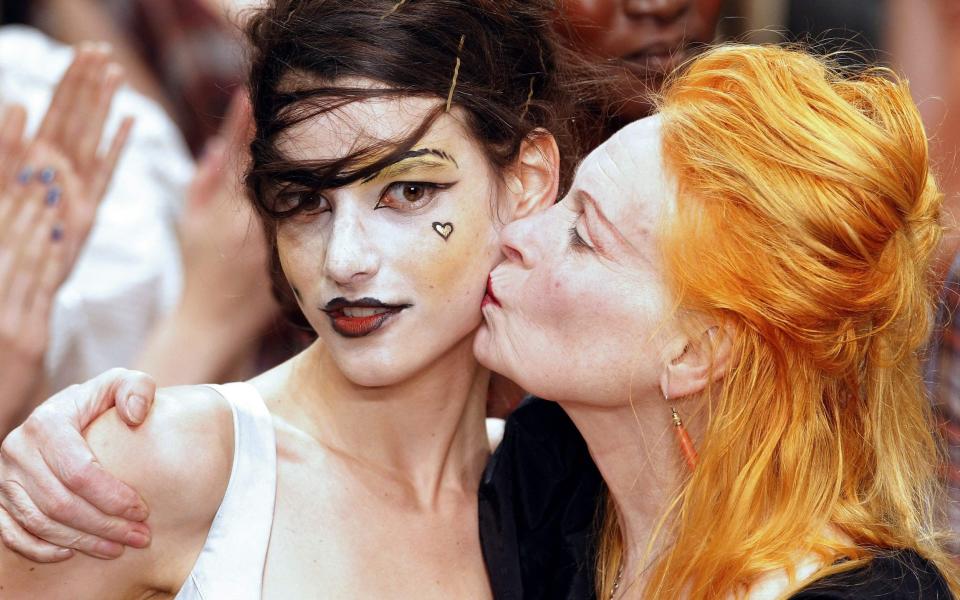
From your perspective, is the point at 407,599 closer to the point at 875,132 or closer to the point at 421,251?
the point at 421,251

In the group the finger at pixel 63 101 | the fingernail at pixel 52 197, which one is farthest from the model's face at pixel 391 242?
the finger at pixel 63 101

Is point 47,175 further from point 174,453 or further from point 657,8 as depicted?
point 657,8

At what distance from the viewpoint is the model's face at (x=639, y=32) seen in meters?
2.29

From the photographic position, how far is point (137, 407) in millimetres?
1607

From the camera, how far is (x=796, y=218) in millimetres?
1637

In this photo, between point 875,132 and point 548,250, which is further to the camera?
point 548,250

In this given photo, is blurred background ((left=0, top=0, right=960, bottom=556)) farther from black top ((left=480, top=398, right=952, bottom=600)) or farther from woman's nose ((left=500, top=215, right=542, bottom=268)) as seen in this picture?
black top ((left=480, top=398, right=952, bottom=600))

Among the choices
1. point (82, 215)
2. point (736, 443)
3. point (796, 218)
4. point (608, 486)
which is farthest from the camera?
point (82, 215)

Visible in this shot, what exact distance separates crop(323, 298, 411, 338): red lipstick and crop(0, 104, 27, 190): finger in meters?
1.09

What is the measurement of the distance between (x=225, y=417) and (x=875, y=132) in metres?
1.00

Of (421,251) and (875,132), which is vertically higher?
(875,132)

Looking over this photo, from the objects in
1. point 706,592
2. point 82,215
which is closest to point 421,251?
point 706,592

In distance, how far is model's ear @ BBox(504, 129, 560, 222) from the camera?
6.42 ft

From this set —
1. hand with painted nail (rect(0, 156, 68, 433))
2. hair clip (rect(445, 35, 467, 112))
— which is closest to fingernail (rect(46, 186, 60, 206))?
hand with painted nail (rect(0, 156, 68, 433))
